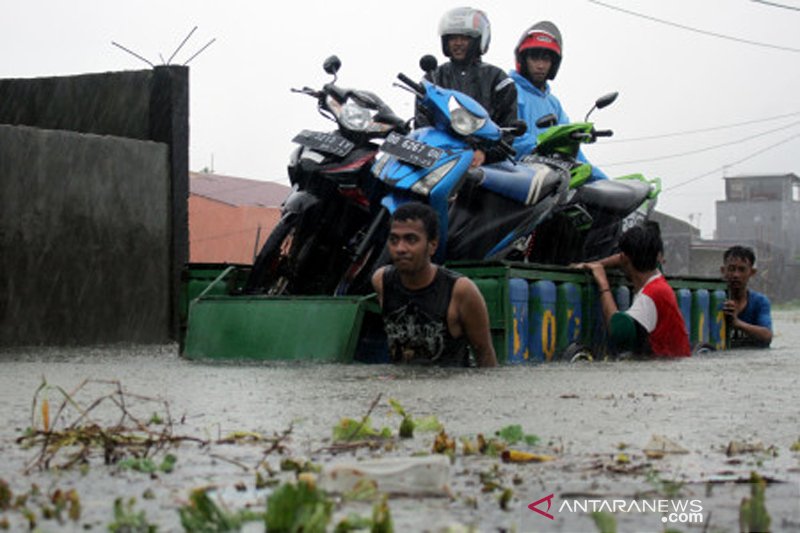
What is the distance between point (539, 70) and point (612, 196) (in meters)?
1.31

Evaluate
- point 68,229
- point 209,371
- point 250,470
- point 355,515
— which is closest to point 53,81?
point 68,229

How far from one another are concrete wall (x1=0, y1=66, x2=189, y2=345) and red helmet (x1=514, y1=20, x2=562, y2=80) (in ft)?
10.4

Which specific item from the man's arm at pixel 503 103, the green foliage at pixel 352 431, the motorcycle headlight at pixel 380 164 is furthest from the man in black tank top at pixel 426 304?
the green foliage at pixel 352 431

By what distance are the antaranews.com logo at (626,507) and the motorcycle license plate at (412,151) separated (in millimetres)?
5088

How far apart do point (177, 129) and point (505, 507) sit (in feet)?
31.7

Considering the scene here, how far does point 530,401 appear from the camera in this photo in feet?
17.1

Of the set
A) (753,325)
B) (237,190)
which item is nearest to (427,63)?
(753,325)

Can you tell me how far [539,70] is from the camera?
10523mm

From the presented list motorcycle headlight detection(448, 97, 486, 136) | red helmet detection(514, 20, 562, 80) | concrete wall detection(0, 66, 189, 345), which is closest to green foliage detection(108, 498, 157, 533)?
motorcycle headlight detection(448, 97, 486, 136)

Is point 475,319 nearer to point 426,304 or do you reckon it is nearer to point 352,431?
point 426,304

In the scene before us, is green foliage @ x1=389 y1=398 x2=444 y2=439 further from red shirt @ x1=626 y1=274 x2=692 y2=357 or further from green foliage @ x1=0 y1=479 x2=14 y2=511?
red shirt @ x1=626 y1=274 x2=692 y2=357

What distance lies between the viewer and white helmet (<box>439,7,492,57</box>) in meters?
9.16

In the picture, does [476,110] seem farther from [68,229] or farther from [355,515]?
[355,515]

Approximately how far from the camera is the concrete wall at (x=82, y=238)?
10188 mm
